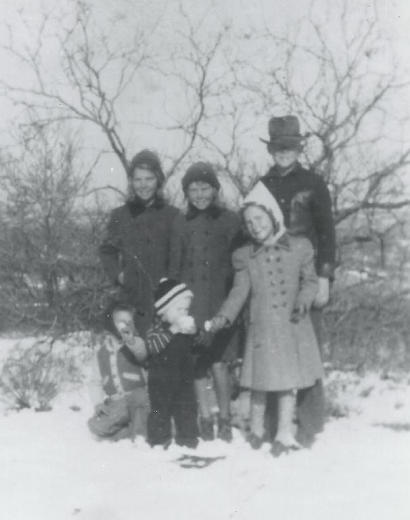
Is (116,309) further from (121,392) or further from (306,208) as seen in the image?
(306,208)

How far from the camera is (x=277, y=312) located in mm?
4426

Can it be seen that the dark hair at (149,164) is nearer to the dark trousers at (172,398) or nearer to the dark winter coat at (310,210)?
the dark winter coat at (310,210)

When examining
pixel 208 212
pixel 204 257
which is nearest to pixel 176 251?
pixel 204 257

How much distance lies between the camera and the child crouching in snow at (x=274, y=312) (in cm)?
438

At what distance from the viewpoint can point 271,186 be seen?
183 inches

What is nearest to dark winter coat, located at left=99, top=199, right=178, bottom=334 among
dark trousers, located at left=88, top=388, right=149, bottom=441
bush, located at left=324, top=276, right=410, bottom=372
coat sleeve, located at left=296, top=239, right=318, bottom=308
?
dark trousers, located at left=88, top=388, right=149, bottom=441

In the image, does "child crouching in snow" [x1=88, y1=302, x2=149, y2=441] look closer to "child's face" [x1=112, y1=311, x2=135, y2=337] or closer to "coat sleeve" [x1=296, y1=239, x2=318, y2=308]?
"child's face" [x1=112, y1=311, x2=135, y2=337]

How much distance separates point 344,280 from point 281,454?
2.00 meters

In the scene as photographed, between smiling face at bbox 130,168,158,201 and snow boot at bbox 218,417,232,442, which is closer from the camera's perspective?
snow boot at bbox 218,417,232,442

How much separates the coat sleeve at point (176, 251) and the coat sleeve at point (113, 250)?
36cm

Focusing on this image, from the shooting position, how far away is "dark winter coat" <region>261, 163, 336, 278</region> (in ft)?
14.8

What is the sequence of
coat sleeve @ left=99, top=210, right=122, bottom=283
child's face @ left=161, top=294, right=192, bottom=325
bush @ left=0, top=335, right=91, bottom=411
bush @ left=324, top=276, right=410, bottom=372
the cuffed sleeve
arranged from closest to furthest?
child's face @ left=161, top=294, right=192, bottom=325 < coat sleeve @ left=99, top=210, right=122, bottom=283 < the cuffed sleeve < bush @ left=0, top=335, right=91, bottom=411 < bush @ left=324, top=276, right=410, bottom=372

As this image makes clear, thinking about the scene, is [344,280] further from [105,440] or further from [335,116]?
[105,440]

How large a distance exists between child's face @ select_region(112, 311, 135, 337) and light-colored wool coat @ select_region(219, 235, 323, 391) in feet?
1.77
